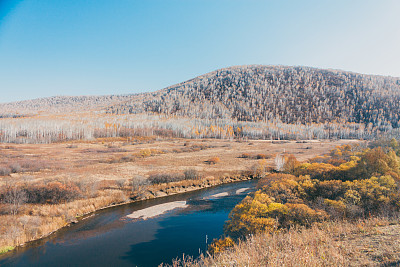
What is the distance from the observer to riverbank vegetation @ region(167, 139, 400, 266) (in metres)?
6.11

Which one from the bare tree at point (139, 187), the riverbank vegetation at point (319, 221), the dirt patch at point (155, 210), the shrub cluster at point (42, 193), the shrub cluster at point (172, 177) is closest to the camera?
the riverbank vegetation at point (319, 221)

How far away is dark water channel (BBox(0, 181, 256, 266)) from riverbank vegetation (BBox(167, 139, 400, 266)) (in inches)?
138

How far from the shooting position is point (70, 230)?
18.1 metres

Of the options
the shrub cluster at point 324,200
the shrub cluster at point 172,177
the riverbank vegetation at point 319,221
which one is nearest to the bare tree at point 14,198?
the shrub cluster at point 172,177

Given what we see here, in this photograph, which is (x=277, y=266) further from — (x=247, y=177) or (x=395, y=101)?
(x=395, y=101)

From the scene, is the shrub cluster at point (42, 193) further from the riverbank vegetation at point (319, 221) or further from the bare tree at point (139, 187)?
the riverbank vegetation at point (319, 221)

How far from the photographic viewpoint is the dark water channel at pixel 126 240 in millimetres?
13891

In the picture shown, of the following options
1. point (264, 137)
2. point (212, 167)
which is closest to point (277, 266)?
point (212, 167)

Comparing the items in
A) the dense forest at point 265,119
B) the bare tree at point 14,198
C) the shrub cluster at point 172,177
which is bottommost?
the shrub cluster at point 172,177

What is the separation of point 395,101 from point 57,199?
219m

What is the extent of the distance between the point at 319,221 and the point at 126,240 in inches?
575

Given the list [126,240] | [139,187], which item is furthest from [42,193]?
[126,240]

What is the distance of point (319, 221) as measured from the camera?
39.6 feet

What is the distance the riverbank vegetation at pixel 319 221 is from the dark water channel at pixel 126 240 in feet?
11.5
